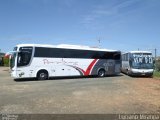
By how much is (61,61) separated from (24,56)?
150 inches

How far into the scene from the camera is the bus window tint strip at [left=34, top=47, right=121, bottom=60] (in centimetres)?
2217

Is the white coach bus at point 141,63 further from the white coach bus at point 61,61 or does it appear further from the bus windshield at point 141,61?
the white coach bus at point 61,61

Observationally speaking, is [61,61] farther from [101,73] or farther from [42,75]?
[101,73]

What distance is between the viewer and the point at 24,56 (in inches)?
832

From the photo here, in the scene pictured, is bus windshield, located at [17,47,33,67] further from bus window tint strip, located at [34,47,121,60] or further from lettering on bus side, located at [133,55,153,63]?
lettering on bus side, located at [133,55,153,63]

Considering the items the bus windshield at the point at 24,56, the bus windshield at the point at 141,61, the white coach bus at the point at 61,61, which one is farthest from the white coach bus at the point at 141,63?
the bus windshield at the point at 24,56

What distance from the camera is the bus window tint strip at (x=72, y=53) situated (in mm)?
22172

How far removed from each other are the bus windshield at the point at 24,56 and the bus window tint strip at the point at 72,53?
0.61 meters

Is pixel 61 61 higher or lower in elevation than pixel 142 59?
lower

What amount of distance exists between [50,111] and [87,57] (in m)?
16.3

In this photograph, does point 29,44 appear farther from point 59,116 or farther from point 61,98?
point 59,116

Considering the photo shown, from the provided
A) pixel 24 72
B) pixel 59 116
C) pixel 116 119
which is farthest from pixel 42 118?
pixel 24 72

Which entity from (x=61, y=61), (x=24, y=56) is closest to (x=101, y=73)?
(x=61, y=61)

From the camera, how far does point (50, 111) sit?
9305mm
